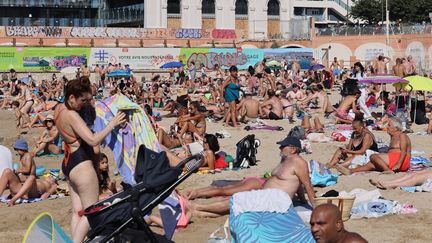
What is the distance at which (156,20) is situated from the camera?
53.5m

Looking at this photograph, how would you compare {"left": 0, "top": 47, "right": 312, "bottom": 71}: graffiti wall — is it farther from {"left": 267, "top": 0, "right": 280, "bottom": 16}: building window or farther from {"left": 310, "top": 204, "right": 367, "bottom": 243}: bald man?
{"left": 310, "top": 204, "right": 367, "bottom": 243}: bald man

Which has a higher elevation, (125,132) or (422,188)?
(125,132)

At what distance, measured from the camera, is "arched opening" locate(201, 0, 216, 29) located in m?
55.7

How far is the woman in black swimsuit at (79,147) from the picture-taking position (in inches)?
219

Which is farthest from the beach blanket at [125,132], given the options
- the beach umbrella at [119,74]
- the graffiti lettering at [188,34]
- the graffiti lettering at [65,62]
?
the graffiti lettering at [188,34]

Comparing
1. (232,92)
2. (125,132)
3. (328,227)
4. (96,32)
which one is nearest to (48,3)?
(96,32)

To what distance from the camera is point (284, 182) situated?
741cm

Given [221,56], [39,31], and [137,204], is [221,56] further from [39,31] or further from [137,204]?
[137,204]

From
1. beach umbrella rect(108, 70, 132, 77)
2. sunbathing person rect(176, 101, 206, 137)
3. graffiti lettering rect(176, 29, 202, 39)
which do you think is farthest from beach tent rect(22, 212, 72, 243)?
graffiti lettering rect(176, 29, 202, 39)

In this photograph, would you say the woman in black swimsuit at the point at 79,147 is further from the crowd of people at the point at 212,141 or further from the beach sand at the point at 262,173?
the beach sand at the point at 262,173

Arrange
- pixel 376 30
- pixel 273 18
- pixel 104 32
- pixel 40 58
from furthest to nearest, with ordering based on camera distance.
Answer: pixel 273 18 → pixel 104 32 → pixel 376 30 → pixel 40 58

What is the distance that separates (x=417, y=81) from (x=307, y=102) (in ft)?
14.2

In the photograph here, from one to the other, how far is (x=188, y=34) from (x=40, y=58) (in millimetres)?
11566

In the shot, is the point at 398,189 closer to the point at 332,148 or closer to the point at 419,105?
the point at 332,148
